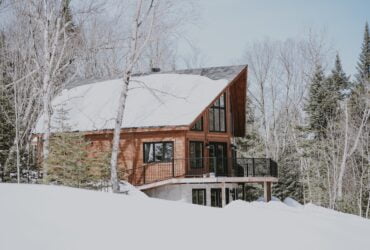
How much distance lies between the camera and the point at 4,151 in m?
21.5

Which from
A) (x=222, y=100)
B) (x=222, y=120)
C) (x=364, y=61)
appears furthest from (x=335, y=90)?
(x=222, y=120)

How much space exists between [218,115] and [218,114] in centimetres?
5

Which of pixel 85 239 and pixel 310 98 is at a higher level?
pixel 310 98


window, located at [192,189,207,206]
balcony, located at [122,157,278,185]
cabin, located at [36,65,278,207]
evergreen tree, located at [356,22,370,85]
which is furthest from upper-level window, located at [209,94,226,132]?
evergreen tree, located at [356,22,370,85]

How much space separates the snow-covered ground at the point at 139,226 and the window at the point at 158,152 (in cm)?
1148

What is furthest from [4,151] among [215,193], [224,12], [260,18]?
[260,18]

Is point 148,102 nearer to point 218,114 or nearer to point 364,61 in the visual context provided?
point 218,114

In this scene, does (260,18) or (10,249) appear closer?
(10,249)

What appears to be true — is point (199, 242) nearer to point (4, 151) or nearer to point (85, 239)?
point (85, 239)

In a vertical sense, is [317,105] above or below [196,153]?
above

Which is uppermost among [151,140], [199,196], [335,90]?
[335,90]

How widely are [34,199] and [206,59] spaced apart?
43012mm

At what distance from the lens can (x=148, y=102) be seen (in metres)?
24.4

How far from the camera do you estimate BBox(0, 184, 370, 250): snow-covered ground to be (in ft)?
24.5
